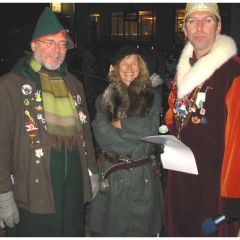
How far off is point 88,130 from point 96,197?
2.20 ft

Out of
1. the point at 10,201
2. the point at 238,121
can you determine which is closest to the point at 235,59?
the point at 238,121

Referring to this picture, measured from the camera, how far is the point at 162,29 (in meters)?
20.1

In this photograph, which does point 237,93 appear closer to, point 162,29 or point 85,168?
point 85,168

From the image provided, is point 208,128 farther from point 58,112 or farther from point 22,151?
point 22,151

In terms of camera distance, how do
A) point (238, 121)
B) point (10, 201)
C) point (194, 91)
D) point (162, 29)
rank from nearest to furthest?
1. point (238, 121)
2. point (10, 201)
3. point (194, 91)
4. point (162, 29)

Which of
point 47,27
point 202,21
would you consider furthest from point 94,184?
point 202,21

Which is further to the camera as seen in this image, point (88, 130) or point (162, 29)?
point (162, 29)

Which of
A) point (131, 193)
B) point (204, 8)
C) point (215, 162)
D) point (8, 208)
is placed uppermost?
point (204, 8)

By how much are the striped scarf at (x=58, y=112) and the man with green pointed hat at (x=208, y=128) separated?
2.99 ft

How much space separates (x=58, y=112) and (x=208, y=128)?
1258 mm

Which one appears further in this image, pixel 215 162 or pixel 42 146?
pixel 42 146

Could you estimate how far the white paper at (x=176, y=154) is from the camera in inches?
97.3

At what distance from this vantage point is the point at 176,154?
260 centimetres

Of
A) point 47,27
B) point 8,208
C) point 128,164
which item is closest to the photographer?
point 8,208
